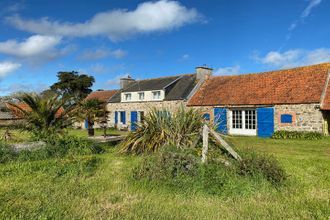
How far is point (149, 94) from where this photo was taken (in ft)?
98.5

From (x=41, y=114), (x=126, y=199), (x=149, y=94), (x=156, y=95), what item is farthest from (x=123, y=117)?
(x=126, y=199)

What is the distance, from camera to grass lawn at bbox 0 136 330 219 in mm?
4555

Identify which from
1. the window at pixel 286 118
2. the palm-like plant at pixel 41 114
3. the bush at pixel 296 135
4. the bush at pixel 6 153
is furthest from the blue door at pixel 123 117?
the bush at pixel 6 153

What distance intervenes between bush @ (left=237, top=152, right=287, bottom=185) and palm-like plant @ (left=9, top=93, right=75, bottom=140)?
22.3 ft

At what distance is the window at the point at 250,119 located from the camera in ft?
72.2

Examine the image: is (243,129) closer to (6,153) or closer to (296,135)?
(296,135)

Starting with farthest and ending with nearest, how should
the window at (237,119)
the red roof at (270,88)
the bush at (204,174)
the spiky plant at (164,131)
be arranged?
1. the window at (237,119)
2. the red roof at (270,88)
3. the spiky plant at (164,131)
4. the bush at (204,174)

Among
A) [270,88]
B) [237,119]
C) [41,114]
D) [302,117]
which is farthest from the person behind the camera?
[237,119]

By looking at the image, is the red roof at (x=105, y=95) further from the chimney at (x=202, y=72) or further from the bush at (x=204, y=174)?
the bush at (x=204, y=174)

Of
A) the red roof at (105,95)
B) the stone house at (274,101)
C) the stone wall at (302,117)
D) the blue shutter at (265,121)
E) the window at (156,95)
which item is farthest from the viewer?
the red roof at (105,95)

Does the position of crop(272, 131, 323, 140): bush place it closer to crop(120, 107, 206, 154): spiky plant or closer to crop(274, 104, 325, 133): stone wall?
crop(274, 104, 325, 133): stone wall

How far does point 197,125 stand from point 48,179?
4.50 m

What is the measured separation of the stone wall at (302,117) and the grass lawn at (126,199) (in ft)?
41.9

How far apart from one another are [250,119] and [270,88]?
264 centimetres
